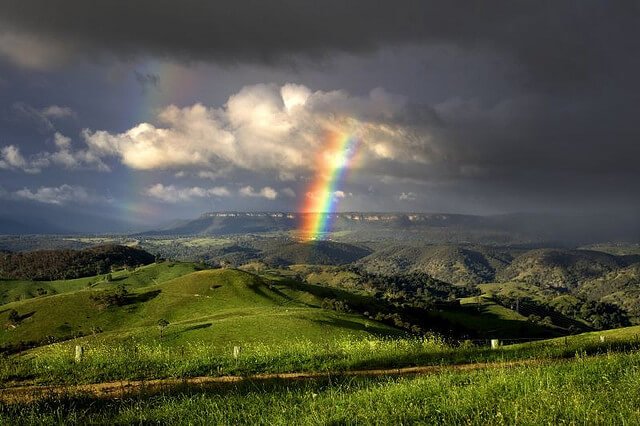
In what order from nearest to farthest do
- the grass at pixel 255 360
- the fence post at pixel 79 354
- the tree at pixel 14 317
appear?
the grass at pixel 255 360 → the fence post at pixel 79 354 → the tree at pixel 14 317

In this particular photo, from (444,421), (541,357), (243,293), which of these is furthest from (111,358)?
(243,293)

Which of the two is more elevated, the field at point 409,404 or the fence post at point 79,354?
the field at point 409,404

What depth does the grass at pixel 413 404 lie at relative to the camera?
9.58 m

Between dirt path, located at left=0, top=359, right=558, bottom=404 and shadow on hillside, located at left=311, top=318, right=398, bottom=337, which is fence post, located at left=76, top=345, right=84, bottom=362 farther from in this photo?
shadow on hillside, located at left=311, top=318, right=398, bottom=337

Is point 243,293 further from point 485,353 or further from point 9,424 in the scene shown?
point 9,424

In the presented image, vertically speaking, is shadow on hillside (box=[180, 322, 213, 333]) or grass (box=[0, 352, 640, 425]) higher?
grass (box=[0, 352, 640, 425])

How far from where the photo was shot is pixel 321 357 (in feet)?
77.6

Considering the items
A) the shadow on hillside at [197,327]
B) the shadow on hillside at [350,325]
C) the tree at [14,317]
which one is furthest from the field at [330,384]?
the tree at [14,317]

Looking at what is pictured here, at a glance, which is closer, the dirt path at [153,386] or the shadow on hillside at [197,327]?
the dirt path at [153,386]

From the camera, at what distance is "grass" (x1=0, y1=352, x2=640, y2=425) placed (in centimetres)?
958

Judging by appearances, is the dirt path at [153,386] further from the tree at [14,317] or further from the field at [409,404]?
the tree at [14,317]

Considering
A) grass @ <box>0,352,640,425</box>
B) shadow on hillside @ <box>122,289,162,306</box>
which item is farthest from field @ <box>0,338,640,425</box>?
shadow on hillside @ <box>122,289,162,306</box>

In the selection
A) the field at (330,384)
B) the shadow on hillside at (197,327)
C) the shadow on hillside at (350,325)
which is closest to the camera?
the field at (330,384)

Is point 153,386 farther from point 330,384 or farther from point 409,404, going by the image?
point 409,404
